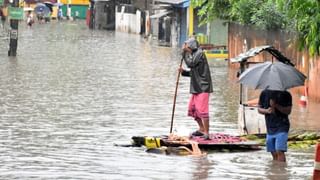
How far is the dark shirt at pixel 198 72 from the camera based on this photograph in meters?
14.3

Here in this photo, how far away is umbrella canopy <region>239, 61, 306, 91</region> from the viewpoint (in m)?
12.0

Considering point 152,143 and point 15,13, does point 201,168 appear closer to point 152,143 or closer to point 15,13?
point 152,143

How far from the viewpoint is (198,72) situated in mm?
14352

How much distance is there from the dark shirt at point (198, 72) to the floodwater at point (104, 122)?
1.21m

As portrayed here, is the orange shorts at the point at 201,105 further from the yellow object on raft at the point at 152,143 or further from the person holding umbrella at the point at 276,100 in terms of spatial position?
the person holding umbrella at the point at 276,100

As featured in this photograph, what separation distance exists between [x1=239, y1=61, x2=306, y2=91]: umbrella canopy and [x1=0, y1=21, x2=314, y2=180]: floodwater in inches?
43.9

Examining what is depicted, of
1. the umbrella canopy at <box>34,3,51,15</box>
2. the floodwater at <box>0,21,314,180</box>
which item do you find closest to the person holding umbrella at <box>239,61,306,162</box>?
the floodwater at <box>0,21,314,180</box>

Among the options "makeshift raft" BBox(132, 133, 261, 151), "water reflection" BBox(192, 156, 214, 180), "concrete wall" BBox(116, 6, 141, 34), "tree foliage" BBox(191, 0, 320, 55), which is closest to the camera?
"water reflection" BBox(192, 156, 214, 180)

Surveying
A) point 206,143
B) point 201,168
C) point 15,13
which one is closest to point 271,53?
point 206,143

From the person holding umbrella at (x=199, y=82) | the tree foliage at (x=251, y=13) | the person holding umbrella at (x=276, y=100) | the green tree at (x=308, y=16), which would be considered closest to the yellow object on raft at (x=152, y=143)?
the person holding umbrella at (x=199, y=82)

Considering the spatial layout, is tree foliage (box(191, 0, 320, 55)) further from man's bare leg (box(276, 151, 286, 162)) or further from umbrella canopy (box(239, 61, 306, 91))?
man's bare leg (box(276, 151, 286, 162))

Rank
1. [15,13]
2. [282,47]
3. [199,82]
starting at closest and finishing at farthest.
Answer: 1. [199,82]
2. [282,47]
3. [15,13]

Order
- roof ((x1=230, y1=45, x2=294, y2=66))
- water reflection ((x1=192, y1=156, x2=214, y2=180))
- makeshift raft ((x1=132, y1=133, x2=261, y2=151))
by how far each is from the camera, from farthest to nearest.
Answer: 1. roof ((x1=230, y1=45, x2=294, y2=66))
2. makeshift raft ((x1=132, y1=133, x2=261, y2=151))
3. water reflection ((x1=192, y1=156, x2=214, y2=180))

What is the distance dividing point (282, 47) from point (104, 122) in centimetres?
1187
